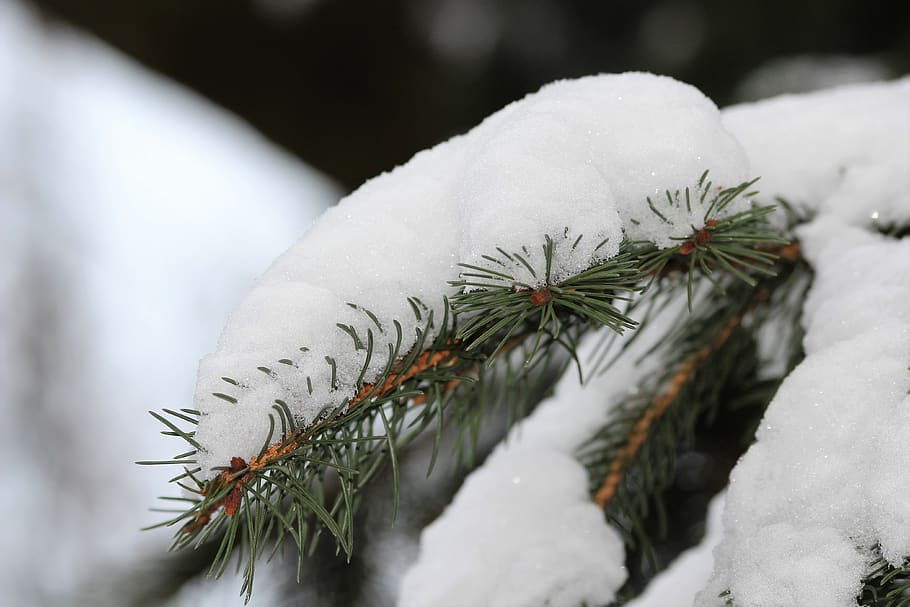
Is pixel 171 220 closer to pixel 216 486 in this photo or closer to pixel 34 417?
pixel 34 417

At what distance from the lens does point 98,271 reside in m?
2.68

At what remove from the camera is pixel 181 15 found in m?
1.32

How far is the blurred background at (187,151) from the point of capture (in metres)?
1.22

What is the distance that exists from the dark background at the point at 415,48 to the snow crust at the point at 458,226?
952 mm

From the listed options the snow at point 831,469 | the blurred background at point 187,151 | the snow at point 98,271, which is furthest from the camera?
the snow at point 98,271

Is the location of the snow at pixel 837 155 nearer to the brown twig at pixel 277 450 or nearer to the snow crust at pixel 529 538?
the snow crust at pixel 529 538

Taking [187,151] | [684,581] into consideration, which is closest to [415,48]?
[684,581]

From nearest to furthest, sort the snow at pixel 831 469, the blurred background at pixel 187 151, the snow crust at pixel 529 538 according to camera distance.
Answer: the snow at pixel 831 469 < the snow crust at pixel 529 538 < the blurred background at pixel 187 151

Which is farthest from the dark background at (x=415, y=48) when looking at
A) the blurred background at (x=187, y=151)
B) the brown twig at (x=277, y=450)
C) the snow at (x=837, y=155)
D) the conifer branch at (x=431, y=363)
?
the brown twig at (x=277, y=450)

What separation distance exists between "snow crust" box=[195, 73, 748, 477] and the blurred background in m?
0.37

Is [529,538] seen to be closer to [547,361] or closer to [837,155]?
[547,361]

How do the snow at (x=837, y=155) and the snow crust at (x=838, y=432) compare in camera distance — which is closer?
the snow crust at (x=838, y=432)

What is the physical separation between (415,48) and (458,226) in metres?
1.11

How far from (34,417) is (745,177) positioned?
2607mm
